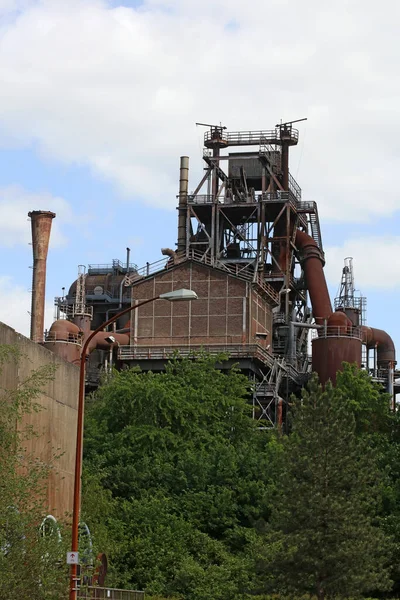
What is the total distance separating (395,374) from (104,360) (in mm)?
20204

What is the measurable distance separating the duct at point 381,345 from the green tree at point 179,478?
17534 millimetres

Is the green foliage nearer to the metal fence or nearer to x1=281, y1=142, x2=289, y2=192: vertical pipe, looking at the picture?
the metal fence

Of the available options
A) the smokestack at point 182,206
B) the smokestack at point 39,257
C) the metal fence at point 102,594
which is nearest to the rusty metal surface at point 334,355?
the smokestack at point 182,206

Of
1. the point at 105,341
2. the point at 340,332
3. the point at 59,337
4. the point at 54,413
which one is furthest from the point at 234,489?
the point at 105,341

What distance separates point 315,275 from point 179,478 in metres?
33.2

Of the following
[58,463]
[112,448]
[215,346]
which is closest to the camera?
[58,463]

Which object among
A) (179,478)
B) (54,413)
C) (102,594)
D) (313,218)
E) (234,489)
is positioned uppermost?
(313,218)

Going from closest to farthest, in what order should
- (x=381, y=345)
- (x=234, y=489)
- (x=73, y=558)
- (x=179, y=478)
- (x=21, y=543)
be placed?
(x=73, y=558) < (x=21, y=543) < (x=234, y=489) < (x=179, y=478) < (x=381, y=345)

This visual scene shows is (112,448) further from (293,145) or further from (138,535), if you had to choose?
(293,145)

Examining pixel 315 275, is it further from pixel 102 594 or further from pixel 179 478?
pixel 102 594

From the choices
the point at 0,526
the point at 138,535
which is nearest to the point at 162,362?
the point at 138,535

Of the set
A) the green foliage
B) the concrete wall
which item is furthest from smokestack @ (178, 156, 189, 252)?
the concrete wall

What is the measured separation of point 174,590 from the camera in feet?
158

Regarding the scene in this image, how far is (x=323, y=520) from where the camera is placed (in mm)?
43281
